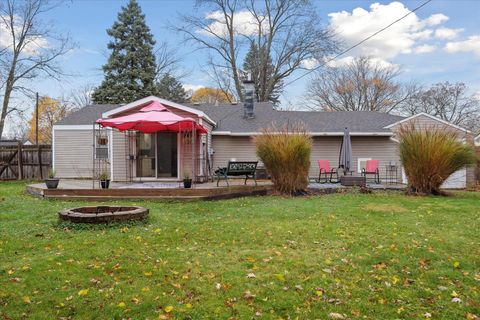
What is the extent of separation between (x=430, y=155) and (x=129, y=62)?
24443 millimetres

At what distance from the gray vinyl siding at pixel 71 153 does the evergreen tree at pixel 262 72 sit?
15235 mm

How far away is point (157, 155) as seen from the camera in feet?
44.0

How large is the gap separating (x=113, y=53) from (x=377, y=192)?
2437cm

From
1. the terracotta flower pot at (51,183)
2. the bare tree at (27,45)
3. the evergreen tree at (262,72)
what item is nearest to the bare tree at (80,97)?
the bare tree at (27,45)

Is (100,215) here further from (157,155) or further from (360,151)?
(360,151)

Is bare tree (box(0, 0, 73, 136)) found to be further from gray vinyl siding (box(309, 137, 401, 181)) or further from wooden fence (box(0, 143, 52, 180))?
gray vinyl siding (box(309, 137, 401, 181))

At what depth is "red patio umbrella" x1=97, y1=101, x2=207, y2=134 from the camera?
34.7 ft

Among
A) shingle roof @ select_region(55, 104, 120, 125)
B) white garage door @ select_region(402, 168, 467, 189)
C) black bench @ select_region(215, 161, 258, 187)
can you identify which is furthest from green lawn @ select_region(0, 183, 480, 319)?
shingle roof @ select_region(55, 104, 120, 125)

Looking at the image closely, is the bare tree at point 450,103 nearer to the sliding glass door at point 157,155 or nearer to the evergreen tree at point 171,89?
the evergreen tree at point 171,89

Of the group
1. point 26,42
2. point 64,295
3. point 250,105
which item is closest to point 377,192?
point 250,105

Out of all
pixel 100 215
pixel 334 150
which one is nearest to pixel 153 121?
pixel 100 215

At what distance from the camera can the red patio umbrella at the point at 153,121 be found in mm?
10578

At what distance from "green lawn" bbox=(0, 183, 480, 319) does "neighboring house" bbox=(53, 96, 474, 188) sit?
615 centimetres

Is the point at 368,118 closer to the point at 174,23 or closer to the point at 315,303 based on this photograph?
the point at 315,303
